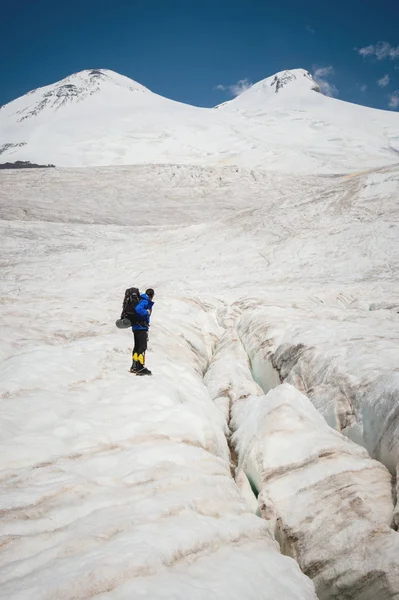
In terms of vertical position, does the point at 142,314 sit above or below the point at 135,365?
above

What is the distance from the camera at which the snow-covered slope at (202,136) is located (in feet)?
213

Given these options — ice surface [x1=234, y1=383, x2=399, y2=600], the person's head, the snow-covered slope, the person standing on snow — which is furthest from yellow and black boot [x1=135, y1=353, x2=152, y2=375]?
the snow-covered slope

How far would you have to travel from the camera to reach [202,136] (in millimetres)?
76688

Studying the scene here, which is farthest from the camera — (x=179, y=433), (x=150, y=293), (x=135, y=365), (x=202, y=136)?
(x=202, y=136)

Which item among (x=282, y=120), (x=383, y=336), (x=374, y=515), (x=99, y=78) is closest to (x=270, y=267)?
(x=383, y=336)

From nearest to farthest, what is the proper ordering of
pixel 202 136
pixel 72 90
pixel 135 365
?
pixel 135 365 < pixel 202 136 < pixel 72 90

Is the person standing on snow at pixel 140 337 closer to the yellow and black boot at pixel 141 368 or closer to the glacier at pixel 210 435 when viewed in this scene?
the yellow and black boot at pixel 141 368

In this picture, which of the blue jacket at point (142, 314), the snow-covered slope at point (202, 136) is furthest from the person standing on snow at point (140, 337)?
the snow-covered slope at point (202, 136)

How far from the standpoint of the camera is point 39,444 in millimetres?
5566

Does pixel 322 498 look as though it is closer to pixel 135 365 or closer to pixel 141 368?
pixel 141 368

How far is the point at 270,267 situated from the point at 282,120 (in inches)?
3238

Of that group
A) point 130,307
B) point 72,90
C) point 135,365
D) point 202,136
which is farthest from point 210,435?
point 72,90

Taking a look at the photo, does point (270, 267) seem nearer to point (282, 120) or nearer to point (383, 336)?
point (383, 336)

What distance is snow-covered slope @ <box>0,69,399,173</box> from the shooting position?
6500cm
